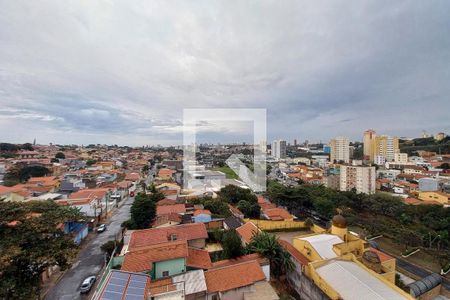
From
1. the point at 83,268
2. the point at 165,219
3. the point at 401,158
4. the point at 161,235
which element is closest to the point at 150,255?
the point at 161,235

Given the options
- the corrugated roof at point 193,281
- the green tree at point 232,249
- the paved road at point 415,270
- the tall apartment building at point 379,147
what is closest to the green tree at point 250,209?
the green tree at point 232,249

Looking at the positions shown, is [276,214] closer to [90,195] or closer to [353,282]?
[353,282]

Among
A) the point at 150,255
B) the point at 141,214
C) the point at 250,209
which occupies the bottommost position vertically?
the point at 250,209

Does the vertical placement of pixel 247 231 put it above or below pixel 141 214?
below

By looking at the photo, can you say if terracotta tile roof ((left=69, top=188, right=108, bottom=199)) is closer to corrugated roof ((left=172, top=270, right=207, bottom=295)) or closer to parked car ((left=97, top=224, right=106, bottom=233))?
parked car ((left=97, top=224, right=106, bottom=233))

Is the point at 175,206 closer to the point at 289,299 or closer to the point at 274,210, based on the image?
the point at 274,210

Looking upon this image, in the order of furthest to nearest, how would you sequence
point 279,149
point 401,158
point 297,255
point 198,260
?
point 279,149 → point 401,158 → point 297,255 → point 198,260
